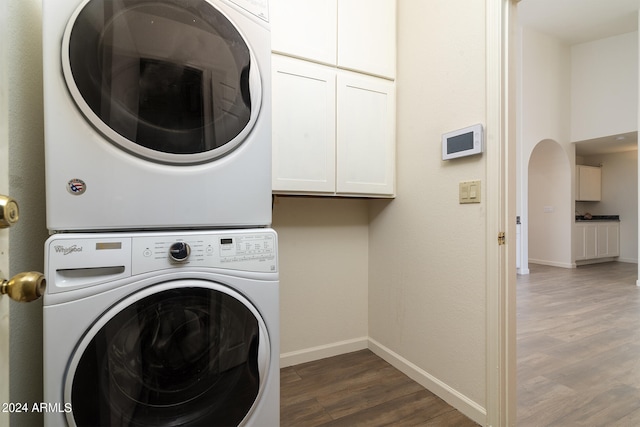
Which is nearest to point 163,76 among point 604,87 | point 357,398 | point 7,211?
point 7,211

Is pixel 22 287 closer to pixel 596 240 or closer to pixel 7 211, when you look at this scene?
pixel 7 211

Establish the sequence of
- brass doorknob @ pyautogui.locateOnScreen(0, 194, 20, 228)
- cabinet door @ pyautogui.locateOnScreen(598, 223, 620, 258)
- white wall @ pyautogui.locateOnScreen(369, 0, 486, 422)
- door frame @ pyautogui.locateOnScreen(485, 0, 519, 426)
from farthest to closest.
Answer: cabinet door @ pyautogui.locateOnScreen(598, 223, 620, 258), white wall @ pyautogui.locateOnScreen(369, 0, 486, 422), door frame @ pyautogui.locateOnScreen(485, 0, 519, 426), brass doorknob @ pyautogui.locateOnScreen(0, 194, 20, 228)

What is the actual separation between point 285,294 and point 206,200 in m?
1.08

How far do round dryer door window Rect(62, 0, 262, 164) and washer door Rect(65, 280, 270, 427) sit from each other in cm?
44

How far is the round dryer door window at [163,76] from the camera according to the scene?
760mm

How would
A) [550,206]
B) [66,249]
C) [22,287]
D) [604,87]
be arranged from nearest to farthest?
[22,287]
[66,249]
[604,87]
[550,206]

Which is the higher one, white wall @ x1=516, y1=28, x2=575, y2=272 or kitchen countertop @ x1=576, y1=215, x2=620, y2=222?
white wall @ x1=516, y1=28, x2=575, y2=272

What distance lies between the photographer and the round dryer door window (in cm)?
76

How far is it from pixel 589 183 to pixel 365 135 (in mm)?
6671

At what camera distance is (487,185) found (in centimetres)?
123

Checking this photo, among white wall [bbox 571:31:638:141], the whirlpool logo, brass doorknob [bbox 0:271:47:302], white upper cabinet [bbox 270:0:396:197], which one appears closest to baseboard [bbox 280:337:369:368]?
white upper cabinet [bbox 270:0:396:197]

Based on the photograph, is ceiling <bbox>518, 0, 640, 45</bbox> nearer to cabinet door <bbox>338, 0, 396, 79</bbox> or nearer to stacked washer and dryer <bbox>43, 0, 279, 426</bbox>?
cabinet door <bbox>338, 0, 396, 79</bbox>

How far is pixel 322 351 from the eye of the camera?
6.19ft

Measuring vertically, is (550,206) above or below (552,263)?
above
